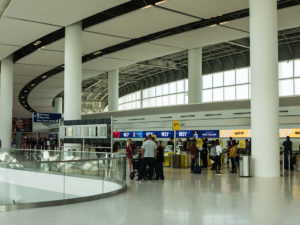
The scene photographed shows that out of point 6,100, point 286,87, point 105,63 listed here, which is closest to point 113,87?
point 105,63

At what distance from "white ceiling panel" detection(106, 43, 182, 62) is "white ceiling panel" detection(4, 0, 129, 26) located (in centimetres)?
748

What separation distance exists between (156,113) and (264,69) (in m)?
18.2

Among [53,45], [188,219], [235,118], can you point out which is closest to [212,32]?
[235,118]

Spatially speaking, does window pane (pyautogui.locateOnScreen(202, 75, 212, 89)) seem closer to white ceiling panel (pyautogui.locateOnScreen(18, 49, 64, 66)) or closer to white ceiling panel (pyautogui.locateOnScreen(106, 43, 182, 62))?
white ceiling panel (pyautogui.locateOnScreen(106, 43, 182, 62))

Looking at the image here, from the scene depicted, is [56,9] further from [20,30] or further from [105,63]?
[105,63]

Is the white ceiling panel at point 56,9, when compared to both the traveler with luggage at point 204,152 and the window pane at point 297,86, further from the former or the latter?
the window pane at point 297,86

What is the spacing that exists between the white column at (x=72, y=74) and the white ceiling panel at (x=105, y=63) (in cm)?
906

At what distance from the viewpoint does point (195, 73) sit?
29.2 m

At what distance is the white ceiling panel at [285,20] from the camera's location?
Result: 65.1 ft

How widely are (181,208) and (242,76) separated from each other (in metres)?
34.9

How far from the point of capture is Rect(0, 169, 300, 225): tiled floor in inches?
283

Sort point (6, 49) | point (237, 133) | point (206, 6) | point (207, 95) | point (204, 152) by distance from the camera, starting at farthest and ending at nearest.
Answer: point (207, 95) < point (6, 49) < point (237, 133) < point (204, 152) < point (206, 6)

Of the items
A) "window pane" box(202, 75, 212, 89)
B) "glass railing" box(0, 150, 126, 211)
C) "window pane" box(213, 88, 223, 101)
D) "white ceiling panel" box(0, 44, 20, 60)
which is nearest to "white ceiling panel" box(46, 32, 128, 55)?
"white ceiling panel" box(0, 44, 20, 60)

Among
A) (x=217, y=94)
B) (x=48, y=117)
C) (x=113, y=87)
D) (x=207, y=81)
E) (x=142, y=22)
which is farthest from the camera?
(x=207, y=81)
